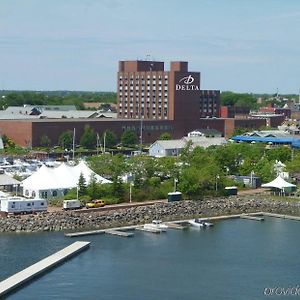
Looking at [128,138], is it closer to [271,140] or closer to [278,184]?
[271,140]

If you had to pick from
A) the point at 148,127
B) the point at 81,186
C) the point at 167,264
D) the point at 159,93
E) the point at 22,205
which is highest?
the point at 159,93

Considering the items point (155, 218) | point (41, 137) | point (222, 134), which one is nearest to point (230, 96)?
point (222, 134)

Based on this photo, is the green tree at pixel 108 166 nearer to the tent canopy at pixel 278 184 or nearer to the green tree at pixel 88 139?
the tent canopy at pixel 278 184

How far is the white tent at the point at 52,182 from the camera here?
68.9 feet

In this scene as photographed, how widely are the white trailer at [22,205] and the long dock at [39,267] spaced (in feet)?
10.1

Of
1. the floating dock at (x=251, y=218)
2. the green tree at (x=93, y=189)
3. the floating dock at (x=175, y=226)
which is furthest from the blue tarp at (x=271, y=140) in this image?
the floating dock at (x=175, y=226)

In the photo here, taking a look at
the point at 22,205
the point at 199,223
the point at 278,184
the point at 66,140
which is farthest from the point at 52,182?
the point at 66,140

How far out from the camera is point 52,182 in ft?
69.8

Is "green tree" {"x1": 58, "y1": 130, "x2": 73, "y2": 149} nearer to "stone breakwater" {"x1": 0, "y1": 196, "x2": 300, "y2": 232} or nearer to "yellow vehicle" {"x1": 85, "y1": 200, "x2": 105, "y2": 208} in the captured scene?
"stone breakwater" {"x1": 0, "y1": 196, "x2": 300, "y2": 232}

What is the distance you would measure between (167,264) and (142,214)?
192 inches

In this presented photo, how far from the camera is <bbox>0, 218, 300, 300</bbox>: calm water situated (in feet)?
42.9

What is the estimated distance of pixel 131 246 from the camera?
54.5ft

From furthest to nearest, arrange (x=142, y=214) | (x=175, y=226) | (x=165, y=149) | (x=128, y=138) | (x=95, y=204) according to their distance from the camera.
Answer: (x=128, y=138)
(x=165, y=149)
(x=95, y=204)
(x=142, y=214)
(x=175, y=226)

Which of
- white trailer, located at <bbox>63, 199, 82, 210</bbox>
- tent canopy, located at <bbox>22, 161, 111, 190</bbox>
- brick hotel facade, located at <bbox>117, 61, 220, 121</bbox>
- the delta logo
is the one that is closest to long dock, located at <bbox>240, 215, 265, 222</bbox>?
tent canopy, located at <bbox>22, 161, 111, 190</bbox>
